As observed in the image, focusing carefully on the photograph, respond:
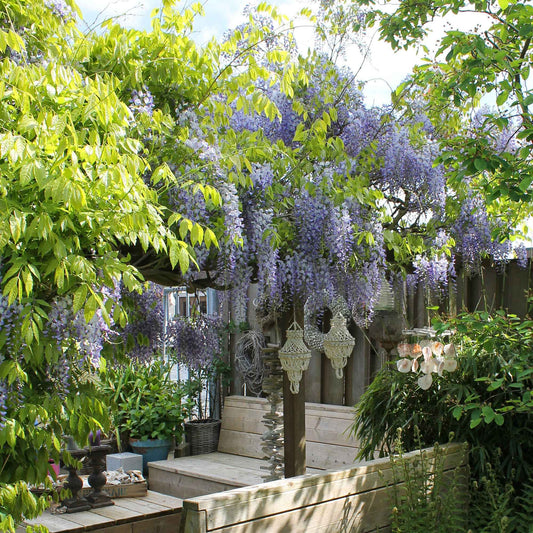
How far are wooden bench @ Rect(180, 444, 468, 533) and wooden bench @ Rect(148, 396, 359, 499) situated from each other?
156cm

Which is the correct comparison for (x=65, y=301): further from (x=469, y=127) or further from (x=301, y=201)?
(x=469, y=127)

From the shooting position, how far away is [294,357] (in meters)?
3.06

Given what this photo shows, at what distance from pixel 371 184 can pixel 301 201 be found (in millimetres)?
831

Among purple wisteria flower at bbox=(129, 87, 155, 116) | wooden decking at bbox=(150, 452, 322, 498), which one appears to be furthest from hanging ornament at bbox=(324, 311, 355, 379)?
purple wisteria flower at bbox=(129, 87, 155, 116)

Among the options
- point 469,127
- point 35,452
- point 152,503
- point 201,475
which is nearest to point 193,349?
point 152,503

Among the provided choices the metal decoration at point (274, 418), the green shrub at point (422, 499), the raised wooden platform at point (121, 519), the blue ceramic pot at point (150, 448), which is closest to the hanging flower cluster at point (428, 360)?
the green shrub at point (422, 499)

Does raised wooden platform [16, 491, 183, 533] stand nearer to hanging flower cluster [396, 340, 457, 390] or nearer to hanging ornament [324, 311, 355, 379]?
hanging ornament [324, 311, 355, 379]

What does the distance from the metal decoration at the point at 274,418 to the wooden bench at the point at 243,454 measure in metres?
0.57

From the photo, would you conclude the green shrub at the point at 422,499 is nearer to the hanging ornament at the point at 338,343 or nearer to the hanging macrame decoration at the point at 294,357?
the hanging macrame decoration at the point at 294,357

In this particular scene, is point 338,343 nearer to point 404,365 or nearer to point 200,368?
point 404,365

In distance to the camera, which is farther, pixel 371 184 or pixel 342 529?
pixel 371 184

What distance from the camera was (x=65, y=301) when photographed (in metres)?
1.89

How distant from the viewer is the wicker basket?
5301 mm

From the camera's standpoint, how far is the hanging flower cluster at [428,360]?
2.97 metres
